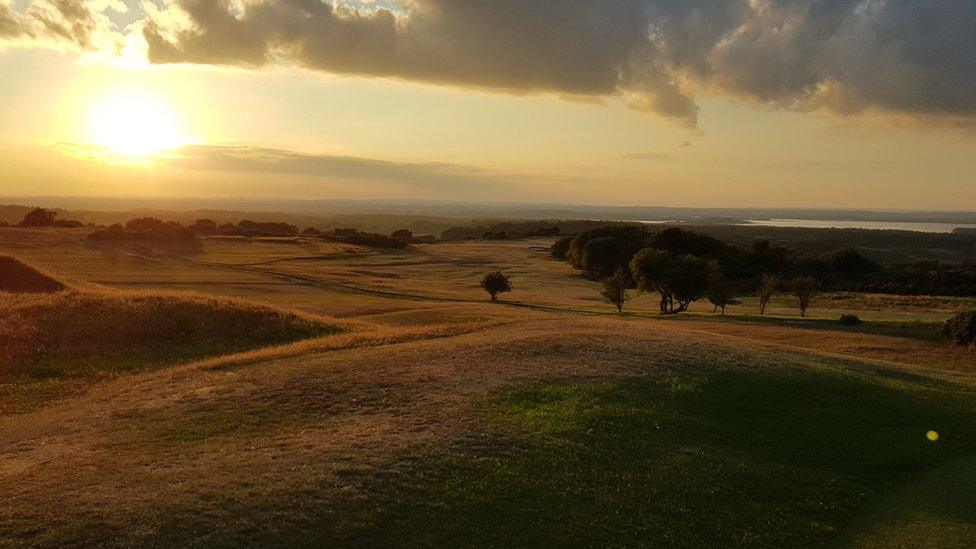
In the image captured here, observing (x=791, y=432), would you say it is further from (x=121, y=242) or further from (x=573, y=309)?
(x=121, y=242)

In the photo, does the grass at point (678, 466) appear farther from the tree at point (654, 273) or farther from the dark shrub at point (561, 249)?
the dark shrub at point (561, 249)

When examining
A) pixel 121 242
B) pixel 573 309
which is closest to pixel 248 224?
pixel 121 242

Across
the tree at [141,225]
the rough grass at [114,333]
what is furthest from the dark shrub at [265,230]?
the rough grass at [114,333]

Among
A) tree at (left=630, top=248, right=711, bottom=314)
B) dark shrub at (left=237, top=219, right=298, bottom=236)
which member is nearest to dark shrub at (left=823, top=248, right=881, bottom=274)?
tree at (left=630, top=248, right=711, bottom=314)

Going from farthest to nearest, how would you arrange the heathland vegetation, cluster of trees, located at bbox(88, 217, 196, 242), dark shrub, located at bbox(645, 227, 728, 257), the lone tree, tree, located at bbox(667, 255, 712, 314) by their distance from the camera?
dark shrub, located at bbox(645, 227, 728, 257) → cluster of trees, located at bbox(88, 217, 196, 242) → the heathland vegetation → the lone tree → tree, located at bbox(667, 255, 712, 314)

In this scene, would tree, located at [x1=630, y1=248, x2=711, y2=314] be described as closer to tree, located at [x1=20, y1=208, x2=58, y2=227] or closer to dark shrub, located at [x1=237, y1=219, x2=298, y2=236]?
dark shrub, located at [x1=237, y1=219, x2=298, y2=236]

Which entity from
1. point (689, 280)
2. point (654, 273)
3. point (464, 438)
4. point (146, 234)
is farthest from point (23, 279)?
point (146, 234)
